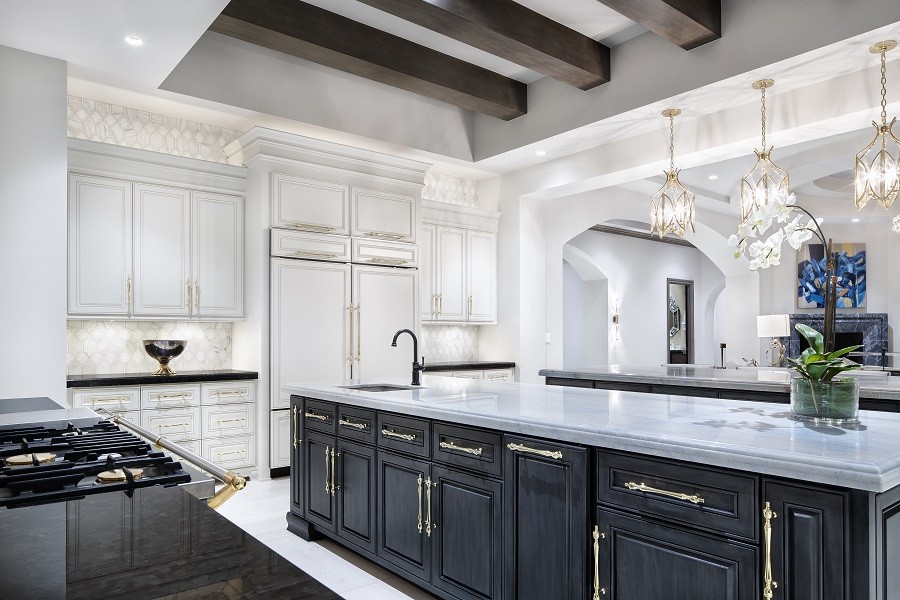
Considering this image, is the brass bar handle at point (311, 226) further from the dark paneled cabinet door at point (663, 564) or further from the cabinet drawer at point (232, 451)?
the dark paneled cabinet door at point (663, 564)

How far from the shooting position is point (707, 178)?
293 inches

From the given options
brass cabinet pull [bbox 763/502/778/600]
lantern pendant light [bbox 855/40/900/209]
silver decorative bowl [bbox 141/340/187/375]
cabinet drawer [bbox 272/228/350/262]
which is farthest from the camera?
cabinet drawer [bbox 272/228/350/262]

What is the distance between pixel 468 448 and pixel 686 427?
840 mm

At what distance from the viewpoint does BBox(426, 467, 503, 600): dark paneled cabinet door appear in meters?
2.30

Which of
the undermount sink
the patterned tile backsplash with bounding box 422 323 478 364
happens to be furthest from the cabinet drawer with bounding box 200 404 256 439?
the patterned tile backsplash with bounding box 422 323 478 364

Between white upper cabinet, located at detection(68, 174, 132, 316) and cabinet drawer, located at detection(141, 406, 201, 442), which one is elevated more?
white upper cabinet, located at detection(68, 174, 132, 316)

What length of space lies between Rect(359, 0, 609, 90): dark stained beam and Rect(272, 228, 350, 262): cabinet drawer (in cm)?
192

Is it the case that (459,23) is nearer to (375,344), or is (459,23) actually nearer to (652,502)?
(375,344)

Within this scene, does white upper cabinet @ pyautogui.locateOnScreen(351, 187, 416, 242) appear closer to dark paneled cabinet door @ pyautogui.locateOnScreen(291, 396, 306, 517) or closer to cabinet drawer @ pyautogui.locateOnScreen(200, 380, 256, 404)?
cabinet drawer @ pyautogui.locateOnScreen(200, 380, 256, 404)

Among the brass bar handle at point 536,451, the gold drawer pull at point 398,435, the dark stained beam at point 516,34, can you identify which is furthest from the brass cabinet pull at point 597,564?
the dark stained beam at point 516,34

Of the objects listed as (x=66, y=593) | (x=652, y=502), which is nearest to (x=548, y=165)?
(x=652, y=502)

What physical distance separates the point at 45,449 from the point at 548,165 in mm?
5335

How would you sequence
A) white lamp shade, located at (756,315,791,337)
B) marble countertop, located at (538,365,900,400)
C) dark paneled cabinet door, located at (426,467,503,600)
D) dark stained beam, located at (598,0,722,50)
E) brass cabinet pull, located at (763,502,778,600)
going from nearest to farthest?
brass cabinet pull, located at (763,502,778,600), dark paneled cabinet door, located at (426,467,503,600), marble countertop, located at (538,365,900,400), dark stained beam, located at (598,0,722,50), white lamp shade, located at (756,315,791,337)

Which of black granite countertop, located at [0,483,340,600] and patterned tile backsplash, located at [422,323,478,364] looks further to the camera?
patterned tile backsplash, located at [422,323,478,364]
